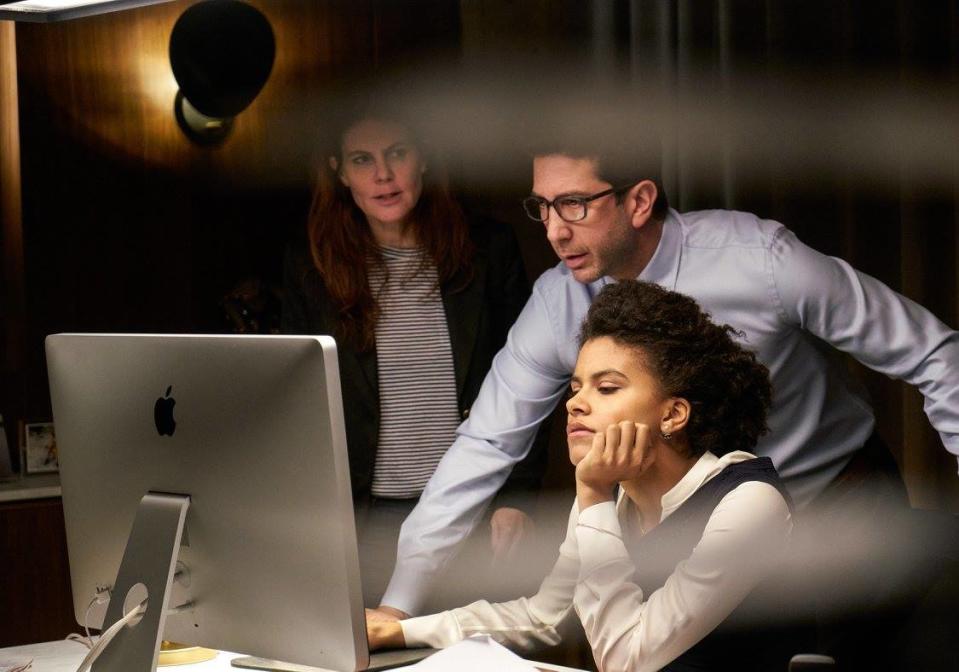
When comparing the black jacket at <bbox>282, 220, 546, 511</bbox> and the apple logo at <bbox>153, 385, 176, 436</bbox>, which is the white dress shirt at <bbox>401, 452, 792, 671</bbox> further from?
the apple logo at <bbox>153, 385, 176, 436</bbox>

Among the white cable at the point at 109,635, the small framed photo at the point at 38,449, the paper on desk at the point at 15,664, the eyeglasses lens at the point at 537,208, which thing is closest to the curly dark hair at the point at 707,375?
the eyeglasses lens at the point at 537,208

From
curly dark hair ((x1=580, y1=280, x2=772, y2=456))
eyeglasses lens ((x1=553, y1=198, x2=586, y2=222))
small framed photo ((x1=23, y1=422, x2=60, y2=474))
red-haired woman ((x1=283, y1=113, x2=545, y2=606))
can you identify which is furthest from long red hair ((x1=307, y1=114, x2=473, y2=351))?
small framed photo ((x1=23, y1=422, x2=60, y2=474))

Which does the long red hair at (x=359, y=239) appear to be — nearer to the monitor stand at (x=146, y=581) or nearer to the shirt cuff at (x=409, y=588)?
the shirt cuff at (x=409, y=588)

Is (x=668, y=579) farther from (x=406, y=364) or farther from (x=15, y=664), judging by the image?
(x=15, y=664)

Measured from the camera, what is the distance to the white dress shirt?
2047 millimetres

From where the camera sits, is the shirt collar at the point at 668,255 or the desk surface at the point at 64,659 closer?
the desk surface at the point at 64,659

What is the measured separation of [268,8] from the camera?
11.0ft

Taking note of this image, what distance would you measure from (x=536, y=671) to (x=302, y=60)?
6.38ft

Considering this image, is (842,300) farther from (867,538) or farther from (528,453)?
(528,453)

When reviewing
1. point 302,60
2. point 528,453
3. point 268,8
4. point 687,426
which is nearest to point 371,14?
point 302,60

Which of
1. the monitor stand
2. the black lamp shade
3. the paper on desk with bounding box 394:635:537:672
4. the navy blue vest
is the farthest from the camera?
the black lamp shade

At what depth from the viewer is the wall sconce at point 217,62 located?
329 cm

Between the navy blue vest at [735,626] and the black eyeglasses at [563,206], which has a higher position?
the black eyeglasses at [563,206]

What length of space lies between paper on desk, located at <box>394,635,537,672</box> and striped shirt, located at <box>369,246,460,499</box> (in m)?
0.99
